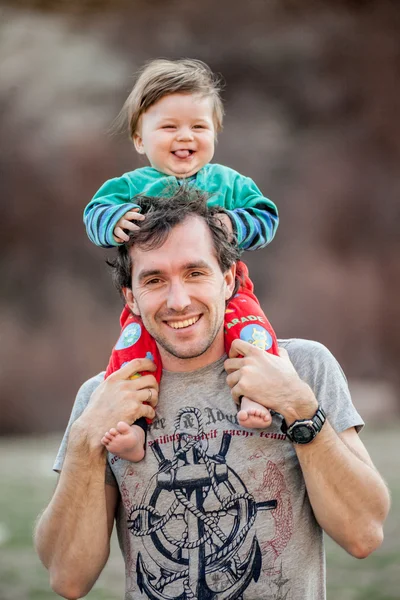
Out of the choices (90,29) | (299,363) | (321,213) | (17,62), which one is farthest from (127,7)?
(299,363)

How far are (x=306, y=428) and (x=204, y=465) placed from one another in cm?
35

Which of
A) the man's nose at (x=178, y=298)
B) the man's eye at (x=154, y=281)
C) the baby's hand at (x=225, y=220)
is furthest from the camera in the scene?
the baby's hand at (x=225, y=220)

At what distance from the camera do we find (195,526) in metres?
2.43

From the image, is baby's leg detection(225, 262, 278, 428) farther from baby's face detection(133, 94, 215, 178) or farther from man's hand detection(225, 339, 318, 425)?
baby's face detection(133, 94, 215, 178)

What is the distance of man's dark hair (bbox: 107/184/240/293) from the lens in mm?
2570

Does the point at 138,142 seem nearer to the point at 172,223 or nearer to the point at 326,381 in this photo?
the point at 172,223

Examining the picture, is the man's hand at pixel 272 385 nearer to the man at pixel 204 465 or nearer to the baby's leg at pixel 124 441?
the man at pixel 204 465

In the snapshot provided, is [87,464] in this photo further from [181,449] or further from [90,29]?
[90,29]

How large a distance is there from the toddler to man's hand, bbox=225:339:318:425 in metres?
0.12

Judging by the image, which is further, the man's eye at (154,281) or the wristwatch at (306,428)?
the man's eye at (154,281)

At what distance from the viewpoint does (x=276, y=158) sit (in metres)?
11.3

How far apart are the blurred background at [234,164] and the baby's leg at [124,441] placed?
7.97 metres

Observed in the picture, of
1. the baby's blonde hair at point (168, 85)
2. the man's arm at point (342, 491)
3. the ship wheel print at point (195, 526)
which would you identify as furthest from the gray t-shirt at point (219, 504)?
the baby's blonde hair at point (168, 85)

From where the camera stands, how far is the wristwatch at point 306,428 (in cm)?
232
